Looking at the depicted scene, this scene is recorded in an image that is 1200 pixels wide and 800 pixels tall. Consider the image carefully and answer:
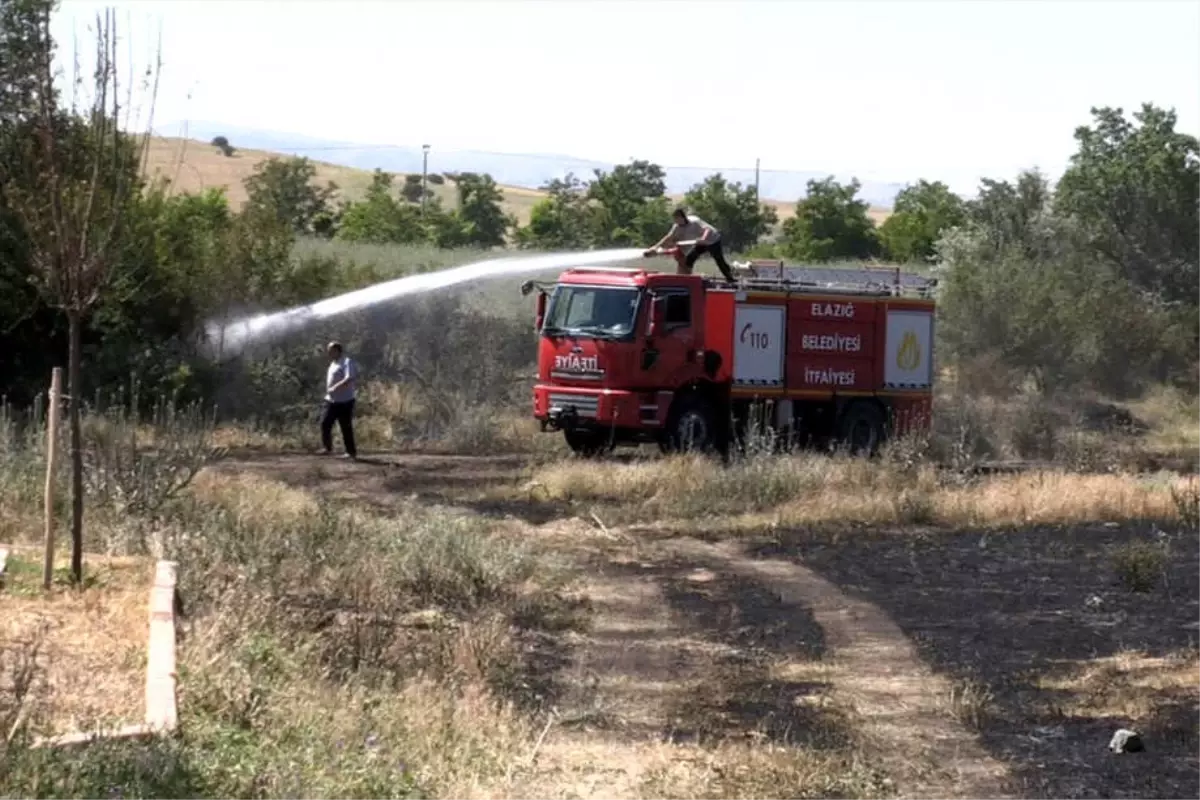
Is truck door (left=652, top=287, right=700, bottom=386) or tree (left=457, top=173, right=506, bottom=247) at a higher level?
tree (left=457, top=173, right=506, bottom=247)

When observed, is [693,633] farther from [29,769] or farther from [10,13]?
[10,13]

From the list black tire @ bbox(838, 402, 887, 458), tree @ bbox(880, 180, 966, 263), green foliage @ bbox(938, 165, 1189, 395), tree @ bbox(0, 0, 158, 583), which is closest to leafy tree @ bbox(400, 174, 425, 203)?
tree @ bbox(880, 180, 966, 263)

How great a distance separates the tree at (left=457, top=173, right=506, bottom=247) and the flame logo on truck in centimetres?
4019

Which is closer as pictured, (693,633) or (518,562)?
(693,633)

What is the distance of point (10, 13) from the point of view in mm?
28234

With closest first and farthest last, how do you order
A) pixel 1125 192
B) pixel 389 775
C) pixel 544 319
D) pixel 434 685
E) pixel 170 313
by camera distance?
pixel 389 775
pixel 434 685
pixel 544 319
pixel 170 313
pixel 1125 192

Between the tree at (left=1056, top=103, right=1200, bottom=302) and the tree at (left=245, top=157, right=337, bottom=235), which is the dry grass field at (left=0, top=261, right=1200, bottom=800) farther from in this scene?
the tree at (left=245, top=157, right=337, bottom=235)

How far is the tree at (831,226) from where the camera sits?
6400 centimetres

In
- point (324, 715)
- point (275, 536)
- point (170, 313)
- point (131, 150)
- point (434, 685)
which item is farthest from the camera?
point (170, 313)

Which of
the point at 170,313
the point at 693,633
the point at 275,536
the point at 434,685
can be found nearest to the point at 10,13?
the point at 170,313

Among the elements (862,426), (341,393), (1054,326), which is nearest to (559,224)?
(1054,326)

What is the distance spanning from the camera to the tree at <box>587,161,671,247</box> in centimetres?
5978

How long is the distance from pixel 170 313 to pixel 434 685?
72.5 ft

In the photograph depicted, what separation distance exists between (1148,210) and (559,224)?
66.4ft
